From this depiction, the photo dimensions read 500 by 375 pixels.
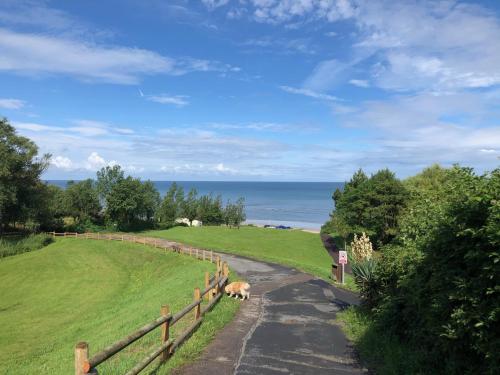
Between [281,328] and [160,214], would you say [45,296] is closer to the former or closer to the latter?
[281,328]

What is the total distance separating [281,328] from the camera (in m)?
13.7

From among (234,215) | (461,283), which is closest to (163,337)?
(461,283)

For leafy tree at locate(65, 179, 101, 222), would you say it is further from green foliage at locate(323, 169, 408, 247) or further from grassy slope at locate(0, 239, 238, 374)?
green foliage at locate(323, 169, 408, 247)

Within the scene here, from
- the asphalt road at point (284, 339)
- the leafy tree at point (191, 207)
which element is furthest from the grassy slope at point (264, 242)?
the leafy tree at point (191, 207)

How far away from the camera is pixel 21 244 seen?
49719 millimetres

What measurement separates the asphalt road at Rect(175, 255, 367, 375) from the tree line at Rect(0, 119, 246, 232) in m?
45.0

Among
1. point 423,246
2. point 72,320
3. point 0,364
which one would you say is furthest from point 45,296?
point 423,246

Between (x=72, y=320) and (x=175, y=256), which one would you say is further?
(x=175, y=256)

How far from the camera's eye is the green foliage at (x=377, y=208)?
55.7m

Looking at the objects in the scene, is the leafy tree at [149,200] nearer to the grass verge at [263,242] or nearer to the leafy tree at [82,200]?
the leafy tree at [82,200]

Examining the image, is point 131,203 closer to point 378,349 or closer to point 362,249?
point 362,249

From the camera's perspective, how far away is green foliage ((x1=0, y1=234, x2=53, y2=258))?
155ft

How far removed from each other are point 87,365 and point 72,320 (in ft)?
62.3

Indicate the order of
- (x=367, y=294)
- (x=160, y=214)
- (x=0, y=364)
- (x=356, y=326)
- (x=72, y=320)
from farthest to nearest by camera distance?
(x=160, y=214) < (x=72, y=320) < (x=0, y=364) < (x=367, y=294) < (x=356, y=326)
